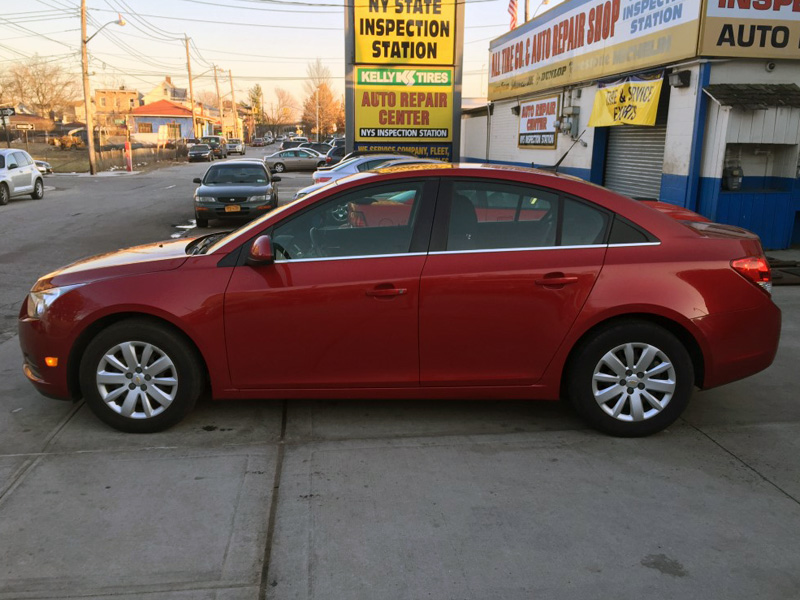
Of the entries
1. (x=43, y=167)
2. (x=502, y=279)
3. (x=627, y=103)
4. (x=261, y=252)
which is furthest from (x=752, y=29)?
(x=43, y=167)

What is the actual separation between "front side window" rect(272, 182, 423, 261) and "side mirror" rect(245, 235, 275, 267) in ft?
0.44

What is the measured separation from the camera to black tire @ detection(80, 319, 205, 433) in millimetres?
4145

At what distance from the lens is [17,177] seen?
2052cm

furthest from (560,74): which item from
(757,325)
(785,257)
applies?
(757,325)

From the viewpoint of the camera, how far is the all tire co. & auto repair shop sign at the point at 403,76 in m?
18.1

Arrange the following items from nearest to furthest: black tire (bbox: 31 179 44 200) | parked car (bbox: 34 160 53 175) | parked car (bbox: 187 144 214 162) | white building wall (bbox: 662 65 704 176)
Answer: white building wall (bbox: 662 65 704 176) → black tire (bbox: 31 179 44 200) → parked car (bbox: 34 160 53 175) → parked car (bbox: 187 144 214 162)

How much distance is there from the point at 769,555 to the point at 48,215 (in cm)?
1814

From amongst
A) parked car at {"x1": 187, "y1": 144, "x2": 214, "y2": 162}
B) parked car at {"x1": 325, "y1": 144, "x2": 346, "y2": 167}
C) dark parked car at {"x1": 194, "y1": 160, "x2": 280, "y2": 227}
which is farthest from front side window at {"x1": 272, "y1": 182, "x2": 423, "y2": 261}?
parked car at {"x1": 187, "y1": 144, "x2": 214, "y2": 162}

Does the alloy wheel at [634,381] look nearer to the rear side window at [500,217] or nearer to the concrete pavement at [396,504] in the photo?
the concrete pavement at [396,504]

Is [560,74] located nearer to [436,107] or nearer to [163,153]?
[436,107]

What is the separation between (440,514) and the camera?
3.37 metres

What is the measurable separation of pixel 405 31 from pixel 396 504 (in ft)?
56.0

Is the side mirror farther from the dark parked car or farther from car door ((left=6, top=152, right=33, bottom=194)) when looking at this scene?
car door ((left=6, top=152, right=33, bottom=194))

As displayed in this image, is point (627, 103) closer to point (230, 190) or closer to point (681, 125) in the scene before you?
point (681, 125)
